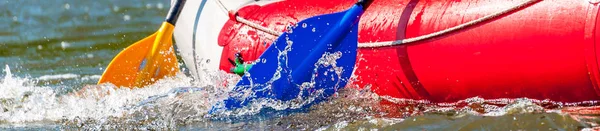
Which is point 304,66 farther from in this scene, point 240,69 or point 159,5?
point 159,5

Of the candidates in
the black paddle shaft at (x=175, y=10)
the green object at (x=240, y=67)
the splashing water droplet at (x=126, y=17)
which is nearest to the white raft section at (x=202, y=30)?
the black paddle shaft at (x=175, y=10)

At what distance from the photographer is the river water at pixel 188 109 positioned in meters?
3.58

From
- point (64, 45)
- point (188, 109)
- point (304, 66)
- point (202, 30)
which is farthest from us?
point (64, 45)

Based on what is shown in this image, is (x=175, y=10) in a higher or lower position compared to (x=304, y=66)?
higher

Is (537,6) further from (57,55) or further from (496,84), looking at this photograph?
(57,55)

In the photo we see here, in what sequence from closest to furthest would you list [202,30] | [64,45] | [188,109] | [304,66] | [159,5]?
[304,66], [188,109], [202,30], [64,45], [159,5]

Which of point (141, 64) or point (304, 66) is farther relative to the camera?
point (141, 64)

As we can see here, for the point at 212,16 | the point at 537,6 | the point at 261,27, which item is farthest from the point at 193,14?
the point at 537,6

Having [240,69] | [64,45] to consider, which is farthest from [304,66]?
[64,45]

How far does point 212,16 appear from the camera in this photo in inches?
185

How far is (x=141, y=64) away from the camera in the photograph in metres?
5.04

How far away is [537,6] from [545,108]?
372mm

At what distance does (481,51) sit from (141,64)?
1972mm

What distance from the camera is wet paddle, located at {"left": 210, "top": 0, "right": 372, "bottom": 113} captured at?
4039 millimetres
